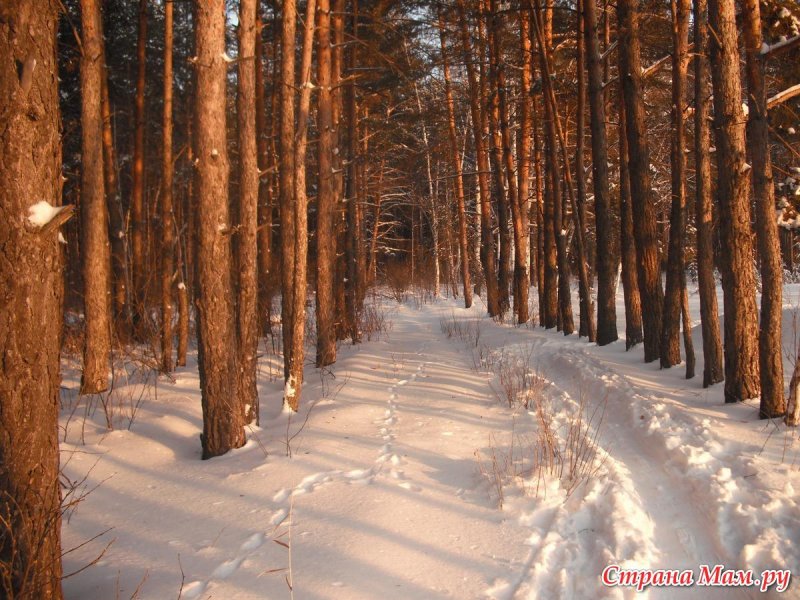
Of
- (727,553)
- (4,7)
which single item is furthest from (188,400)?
(727,553)

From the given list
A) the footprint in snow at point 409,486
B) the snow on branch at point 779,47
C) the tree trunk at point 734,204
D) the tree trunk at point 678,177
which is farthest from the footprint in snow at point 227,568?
the tree trunk at point 678,177

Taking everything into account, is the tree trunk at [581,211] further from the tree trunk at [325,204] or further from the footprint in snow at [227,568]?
the footprint in snow at [227,568]

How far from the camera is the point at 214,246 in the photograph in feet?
18.1

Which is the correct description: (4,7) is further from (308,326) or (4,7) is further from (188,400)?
(308,326)

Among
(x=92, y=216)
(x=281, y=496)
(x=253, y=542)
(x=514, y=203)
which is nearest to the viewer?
(x=253, y=542)

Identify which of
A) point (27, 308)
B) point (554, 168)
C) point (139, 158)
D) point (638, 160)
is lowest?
point (27, 308)

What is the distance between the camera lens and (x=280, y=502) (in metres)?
4.32

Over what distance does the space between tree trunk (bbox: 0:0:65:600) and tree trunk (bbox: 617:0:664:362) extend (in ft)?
28.1

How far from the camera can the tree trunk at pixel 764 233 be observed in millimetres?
5422

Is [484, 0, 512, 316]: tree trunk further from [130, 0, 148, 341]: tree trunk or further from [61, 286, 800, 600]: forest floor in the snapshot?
[61, 286, 800, 600]: forest floor

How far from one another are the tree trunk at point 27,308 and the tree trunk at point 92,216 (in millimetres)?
6088

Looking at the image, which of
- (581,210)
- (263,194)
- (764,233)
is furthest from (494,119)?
(764,233)

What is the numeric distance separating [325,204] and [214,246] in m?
4.57

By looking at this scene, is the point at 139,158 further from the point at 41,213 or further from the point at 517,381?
the point at 41,213
